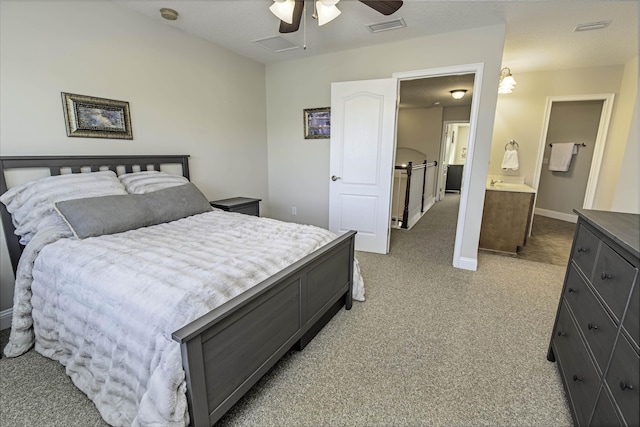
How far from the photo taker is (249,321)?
1352 millimetres

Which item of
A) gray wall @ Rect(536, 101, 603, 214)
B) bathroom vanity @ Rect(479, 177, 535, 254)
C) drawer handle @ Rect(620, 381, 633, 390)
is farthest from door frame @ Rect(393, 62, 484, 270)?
gray wall @ Rect(536, 101, 603, 214)

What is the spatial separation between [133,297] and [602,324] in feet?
6.40

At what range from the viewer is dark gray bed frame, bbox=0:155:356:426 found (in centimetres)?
112

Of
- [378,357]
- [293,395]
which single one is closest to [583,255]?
[378,357]

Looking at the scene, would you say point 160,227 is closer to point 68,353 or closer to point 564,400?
point 68,353

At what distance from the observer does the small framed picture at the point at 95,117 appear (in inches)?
90.9

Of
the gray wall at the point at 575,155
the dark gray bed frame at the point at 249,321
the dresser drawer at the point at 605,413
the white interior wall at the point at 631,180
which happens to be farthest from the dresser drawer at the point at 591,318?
the gray wall at the point at 575,155

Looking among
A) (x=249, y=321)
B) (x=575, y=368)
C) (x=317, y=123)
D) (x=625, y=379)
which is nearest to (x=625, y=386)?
(x=625, y=379)

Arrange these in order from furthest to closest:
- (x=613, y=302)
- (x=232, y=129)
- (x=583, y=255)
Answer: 1. (x=232, y=129)
2. (x=583, y=255)
3. (x=613, y=302)

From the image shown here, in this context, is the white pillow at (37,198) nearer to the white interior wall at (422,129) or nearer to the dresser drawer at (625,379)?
the dresser drawer at (625,379)

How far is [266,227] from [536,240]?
4183mm

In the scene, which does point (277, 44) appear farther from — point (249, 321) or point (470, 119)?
point (249, 321)

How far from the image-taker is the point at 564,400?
4.95 feet

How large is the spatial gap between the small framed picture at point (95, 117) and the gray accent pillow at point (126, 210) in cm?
73
